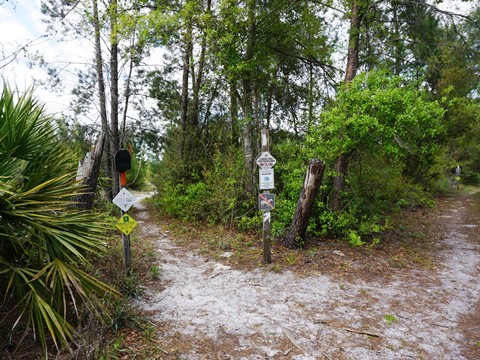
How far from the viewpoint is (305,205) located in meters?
6.52

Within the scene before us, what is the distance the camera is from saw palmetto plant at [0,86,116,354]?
9.14 ft

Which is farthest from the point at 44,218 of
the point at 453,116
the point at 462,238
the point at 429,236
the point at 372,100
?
the point at 453,116

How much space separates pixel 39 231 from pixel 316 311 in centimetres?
334

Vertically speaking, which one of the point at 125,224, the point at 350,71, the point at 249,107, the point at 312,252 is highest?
the point at 350,71

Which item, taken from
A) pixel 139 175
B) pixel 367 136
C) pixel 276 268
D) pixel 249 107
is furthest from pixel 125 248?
pixel 139 175

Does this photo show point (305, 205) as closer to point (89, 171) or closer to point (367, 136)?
point (367, 136)

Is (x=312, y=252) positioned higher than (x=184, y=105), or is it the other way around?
(x=184, y=105)

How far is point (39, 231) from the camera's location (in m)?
3.00

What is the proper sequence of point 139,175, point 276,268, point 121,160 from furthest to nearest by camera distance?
point 139,175
point 276,268
point 121,160

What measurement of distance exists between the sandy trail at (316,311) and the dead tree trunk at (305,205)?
4.41 ft

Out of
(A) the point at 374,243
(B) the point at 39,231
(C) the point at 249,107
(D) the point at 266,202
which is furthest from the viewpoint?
(C) the point at 249,107

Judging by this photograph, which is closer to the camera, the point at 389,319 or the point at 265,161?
the point at 389,319

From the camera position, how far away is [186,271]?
572 cm

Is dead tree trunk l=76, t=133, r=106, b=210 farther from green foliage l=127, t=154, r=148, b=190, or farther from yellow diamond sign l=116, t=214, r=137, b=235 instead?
green foliage l=127, t=154, r=148, b=190
